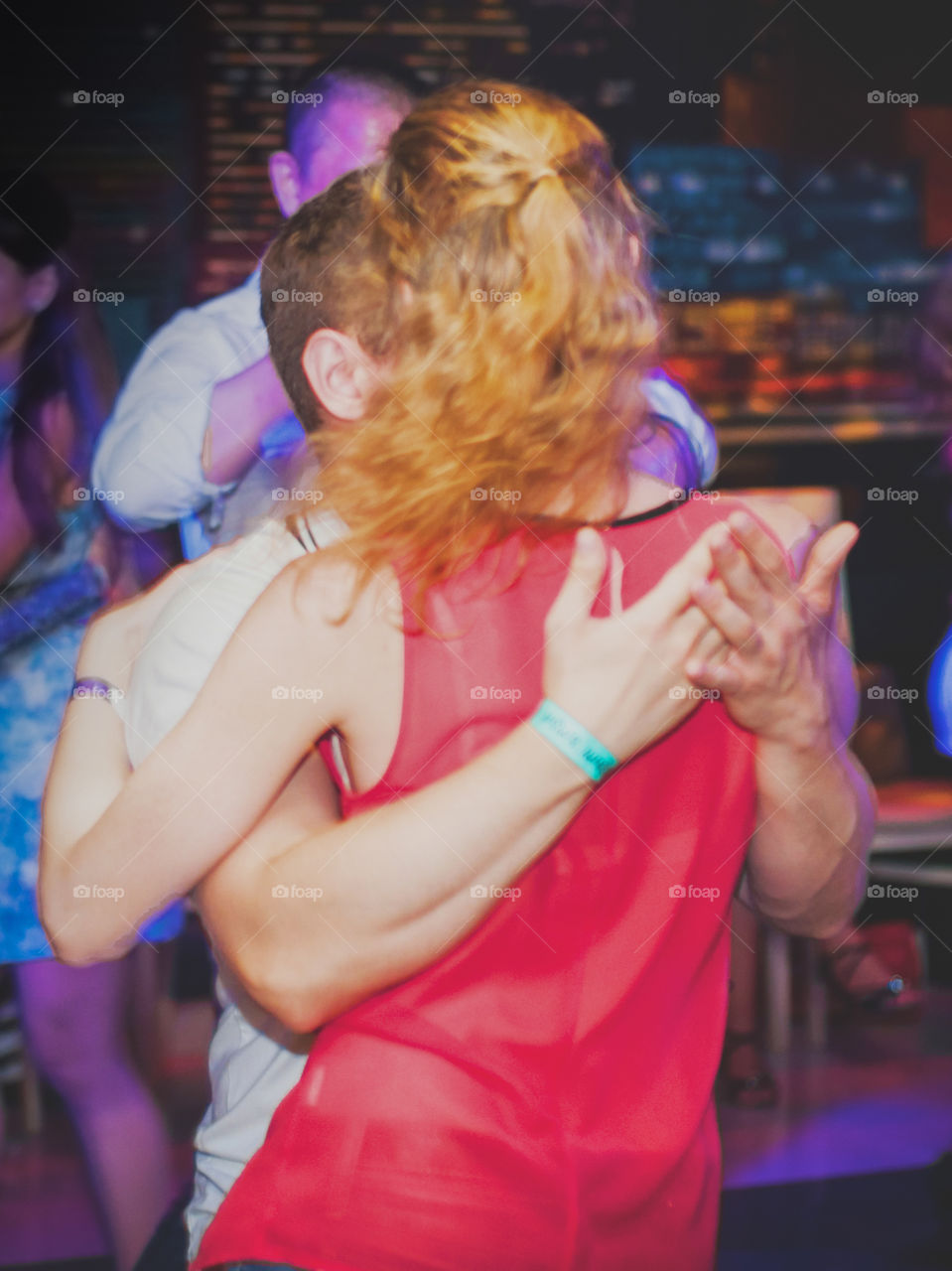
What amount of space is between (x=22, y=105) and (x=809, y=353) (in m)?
2.37

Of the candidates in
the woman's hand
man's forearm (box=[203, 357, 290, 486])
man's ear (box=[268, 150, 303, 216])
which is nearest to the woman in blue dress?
man's forearm (box=[203, 357, 290, 486])

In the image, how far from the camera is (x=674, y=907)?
33.3 inches

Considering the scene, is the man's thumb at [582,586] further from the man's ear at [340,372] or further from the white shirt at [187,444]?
the white shirt at [187,444]

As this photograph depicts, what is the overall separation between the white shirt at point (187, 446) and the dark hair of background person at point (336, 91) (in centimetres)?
27

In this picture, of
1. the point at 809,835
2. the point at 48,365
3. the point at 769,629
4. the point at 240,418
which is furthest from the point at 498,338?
the point at 48,365

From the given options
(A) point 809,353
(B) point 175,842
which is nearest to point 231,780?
(B) point 175,842

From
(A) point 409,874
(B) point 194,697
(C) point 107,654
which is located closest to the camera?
(A) point 409,874

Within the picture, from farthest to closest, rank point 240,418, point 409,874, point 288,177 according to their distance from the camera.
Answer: point 288,177
point 240,418
point 409,874

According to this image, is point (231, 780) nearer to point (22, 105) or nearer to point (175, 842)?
point (175, 842)

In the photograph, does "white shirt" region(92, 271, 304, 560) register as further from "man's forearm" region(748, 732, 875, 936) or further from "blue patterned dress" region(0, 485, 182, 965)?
"man's forearm" region(748, 732, 875, 936)

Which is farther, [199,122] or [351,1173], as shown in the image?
[199,122]

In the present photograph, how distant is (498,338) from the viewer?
0.85 m

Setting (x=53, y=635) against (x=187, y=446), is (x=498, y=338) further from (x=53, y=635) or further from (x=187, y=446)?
(x=53, y=635)

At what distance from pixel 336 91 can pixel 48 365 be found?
677mm
